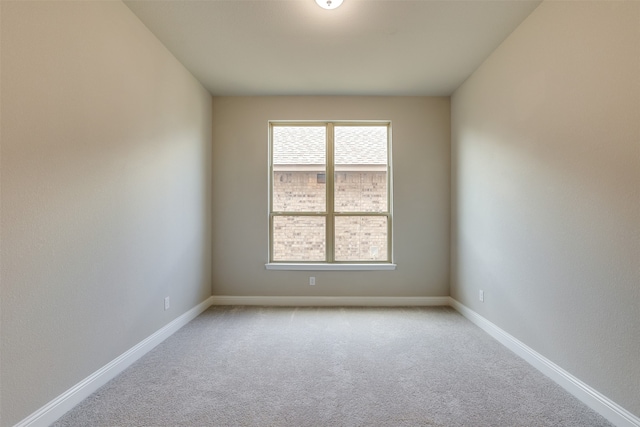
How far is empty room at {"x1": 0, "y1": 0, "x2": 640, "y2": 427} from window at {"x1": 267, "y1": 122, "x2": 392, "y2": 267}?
0.10 ft

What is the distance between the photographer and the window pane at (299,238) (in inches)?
165

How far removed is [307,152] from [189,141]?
4.92 ft

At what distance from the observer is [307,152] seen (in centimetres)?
421

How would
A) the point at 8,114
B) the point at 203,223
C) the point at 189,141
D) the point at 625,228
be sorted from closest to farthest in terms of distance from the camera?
1. the point at 8,114
2. the point at 625,228
3. the point at 189,141
4. the point at 203,223

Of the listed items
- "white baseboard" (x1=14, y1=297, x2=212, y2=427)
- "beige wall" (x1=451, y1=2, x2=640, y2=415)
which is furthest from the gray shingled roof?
"white baseboard" (x1=14, y1=297, x2=212, y2=427)

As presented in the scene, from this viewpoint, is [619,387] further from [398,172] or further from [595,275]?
[398,172]

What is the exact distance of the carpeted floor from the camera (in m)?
1.78

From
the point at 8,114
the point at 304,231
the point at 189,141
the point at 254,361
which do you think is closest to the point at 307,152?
the point at 304,231

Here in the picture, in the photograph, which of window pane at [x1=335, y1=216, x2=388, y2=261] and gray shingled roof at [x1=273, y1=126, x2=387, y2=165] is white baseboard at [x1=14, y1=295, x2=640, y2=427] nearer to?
window pane at [x1=335, y1=216, x2=388, y2=261]

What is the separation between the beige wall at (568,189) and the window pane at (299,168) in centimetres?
197

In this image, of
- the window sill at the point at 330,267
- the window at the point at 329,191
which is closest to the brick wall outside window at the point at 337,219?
the window at the point at 329,191

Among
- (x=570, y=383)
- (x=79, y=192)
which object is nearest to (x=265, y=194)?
(x=79, y=192)

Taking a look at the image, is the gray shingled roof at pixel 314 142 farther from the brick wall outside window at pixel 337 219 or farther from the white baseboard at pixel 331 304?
the white baseboard at pixel 331 304

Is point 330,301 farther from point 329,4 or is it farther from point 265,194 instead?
point 329,4
